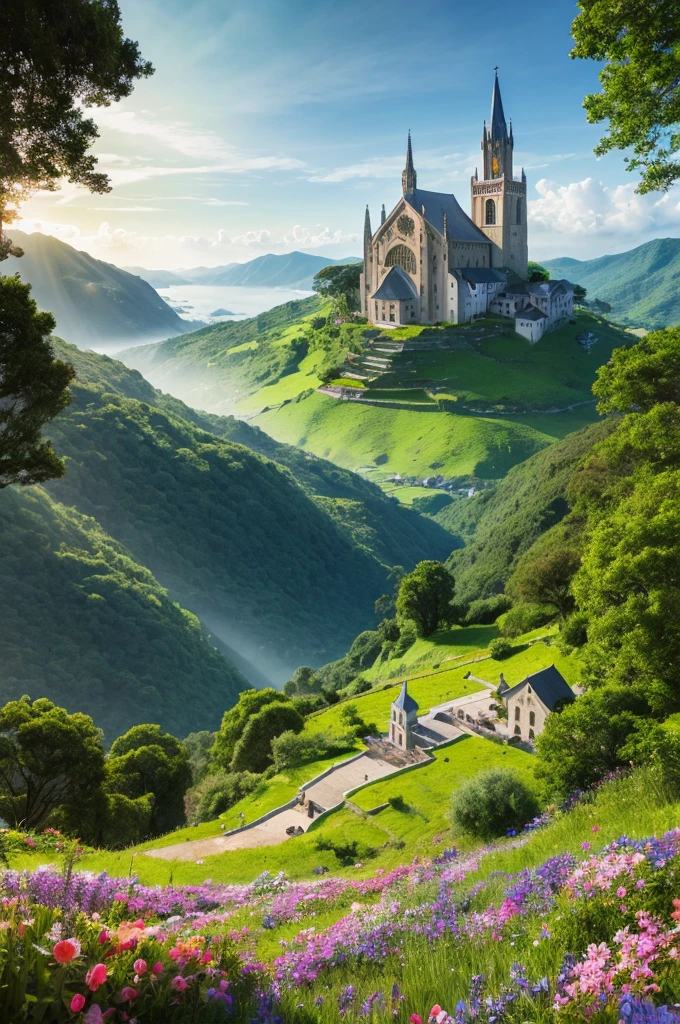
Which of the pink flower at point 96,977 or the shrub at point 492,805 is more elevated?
the pink flower at point 96,977

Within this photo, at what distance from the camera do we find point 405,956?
6.11 metres

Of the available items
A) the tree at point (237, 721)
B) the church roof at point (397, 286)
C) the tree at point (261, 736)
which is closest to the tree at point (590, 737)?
the tree at point (261, 736)

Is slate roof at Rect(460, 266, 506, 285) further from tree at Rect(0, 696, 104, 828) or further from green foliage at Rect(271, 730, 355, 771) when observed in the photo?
tree at Rect(0, 696, 104, 828)

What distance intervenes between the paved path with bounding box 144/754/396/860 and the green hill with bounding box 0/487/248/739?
26853 millimetres

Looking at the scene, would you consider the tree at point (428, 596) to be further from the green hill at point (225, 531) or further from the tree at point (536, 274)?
the tree at point (536, 274)

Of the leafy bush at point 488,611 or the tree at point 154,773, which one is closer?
the tree at point 154,773

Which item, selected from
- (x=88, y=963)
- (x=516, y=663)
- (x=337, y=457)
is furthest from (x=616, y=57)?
(x=337, y=457)

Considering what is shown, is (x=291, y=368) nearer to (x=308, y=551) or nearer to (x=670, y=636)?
(x=308, y=551)

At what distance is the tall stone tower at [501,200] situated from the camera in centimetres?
13838

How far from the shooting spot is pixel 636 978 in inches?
161

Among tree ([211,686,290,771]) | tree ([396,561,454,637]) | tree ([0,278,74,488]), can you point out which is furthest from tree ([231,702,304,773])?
tree ([0,278,74,488])

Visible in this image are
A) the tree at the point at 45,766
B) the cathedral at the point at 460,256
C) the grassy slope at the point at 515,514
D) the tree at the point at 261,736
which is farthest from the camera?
the cathedral at the point at 460,256

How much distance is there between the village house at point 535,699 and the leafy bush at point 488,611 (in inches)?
974

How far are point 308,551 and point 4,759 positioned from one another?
69543mm
